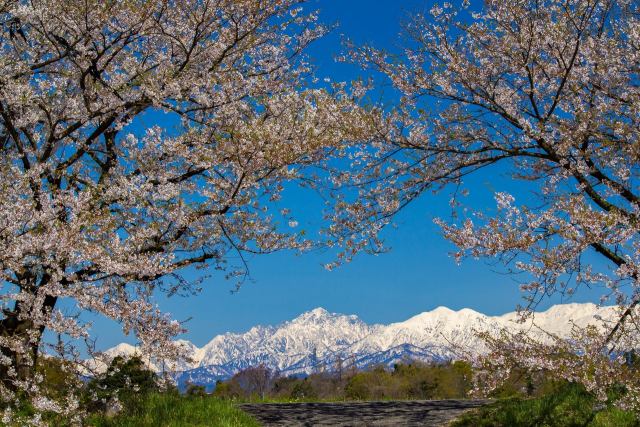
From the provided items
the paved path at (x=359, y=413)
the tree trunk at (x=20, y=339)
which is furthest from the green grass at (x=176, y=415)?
the tree trunk at (x=20, y=339)

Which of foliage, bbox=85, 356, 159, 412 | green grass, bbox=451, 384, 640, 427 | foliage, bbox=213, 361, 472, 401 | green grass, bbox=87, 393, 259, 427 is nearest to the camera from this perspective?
foliage, bbox=85, 356, 159, 412

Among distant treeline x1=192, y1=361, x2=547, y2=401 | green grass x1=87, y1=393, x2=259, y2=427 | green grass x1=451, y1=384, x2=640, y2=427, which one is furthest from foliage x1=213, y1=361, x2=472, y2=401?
green grass x1=87, y1=393, x2=259, y2=427

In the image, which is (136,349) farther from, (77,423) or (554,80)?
(554,80)

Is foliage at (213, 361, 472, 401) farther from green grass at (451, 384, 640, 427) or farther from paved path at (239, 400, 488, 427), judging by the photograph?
green grass at (451, 384, 640, 427)

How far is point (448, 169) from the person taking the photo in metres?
12.9

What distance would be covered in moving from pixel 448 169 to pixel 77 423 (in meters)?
8.80

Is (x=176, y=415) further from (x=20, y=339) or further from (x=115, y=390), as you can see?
(x=20, y=339)

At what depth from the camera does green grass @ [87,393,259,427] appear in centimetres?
1062

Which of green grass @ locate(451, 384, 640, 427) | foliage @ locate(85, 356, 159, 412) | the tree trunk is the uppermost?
the tree trunk

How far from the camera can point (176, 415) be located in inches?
431

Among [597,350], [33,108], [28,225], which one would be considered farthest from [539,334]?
[33,108]

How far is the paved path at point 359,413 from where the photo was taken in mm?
12984

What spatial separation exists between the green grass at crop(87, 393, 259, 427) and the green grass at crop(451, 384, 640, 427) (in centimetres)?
493

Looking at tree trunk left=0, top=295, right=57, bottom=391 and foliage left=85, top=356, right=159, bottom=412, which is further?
foliage left=85, top=356, right=159, bottom=412
